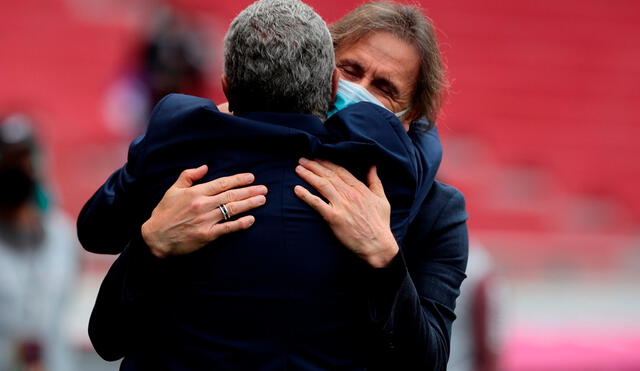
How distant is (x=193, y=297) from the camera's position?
1.44 meters

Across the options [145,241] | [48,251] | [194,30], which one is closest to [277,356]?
[145,241]

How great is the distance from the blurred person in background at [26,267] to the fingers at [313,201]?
6.15 ft

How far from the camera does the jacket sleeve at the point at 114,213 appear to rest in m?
1.51

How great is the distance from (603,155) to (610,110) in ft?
1.78

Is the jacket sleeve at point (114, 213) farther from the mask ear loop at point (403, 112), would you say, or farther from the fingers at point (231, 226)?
the mask ear loop at point (403, 112)

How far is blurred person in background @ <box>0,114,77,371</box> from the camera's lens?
3.01 metres

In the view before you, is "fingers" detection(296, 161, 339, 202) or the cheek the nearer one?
"fingers" detection(296, 161, 339, 202)

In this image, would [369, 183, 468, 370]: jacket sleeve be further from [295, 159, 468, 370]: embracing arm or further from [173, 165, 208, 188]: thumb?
[173, 165, 208, 188]: thumb

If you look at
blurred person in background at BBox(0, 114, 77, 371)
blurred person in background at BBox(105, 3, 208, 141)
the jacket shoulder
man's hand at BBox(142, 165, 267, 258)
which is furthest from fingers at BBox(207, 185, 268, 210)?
blurred person in background at BBox(105, 3, 208, 141)

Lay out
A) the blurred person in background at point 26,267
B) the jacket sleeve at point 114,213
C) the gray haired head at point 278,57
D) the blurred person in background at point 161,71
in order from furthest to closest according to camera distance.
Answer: the blurred person in background at point 161,71
the blurred person in background at point 26,267
the jacket sleeve at point 114,213
the gray haired head at point 278,57

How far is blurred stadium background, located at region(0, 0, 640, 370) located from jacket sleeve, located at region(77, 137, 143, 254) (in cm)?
383

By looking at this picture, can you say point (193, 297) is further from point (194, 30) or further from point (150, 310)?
point (194, 30)

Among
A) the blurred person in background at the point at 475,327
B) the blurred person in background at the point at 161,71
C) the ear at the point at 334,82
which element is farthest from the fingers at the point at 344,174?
the blurred person in background at the point at 161,71

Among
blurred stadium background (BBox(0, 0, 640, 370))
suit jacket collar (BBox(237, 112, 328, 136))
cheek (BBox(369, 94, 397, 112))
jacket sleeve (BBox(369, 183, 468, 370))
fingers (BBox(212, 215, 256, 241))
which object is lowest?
blurred stadium background (BBox(0, 0, 640, 370))
